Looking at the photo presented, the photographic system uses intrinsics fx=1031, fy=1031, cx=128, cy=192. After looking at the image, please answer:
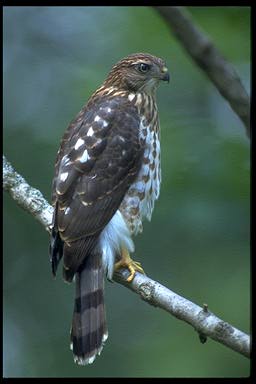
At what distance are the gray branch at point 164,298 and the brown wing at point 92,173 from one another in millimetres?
149

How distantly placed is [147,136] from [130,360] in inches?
85.3

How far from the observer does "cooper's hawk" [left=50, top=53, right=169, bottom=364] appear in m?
4.05

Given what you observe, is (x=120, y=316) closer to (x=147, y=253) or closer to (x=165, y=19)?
(x=147, y=253)

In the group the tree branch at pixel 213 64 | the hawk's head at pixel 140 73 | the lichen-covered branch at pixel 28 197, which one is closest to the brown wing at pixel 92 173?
the lichen-covered branch at pixel 28 197

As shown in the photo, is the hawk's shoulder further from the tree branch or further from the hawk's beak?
the tree branch

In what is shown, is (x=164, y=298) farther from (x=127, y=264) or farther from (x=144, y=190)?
(x=144, y=190)

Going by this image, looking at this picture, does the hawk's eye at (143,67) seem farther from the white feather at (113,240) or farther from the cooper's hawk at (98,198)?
the white feather at (113,240)

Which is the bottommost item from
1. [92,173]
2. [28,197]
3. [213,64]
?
[28,197]

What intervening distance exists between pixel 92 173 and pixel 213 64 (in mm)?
1296

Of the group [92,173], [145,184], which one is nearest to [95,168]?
[92,173]

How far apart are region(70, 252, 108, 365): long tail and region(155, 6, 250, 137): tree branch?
1.34 m

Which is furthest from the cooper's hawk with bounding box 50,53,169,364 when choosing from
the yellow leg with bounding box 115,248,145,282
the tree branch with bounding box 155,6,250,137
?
the tree branch with bounding box 155,6,250,137

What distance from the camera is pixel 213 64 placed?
2959mm

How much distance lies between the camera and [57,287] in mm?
6676
